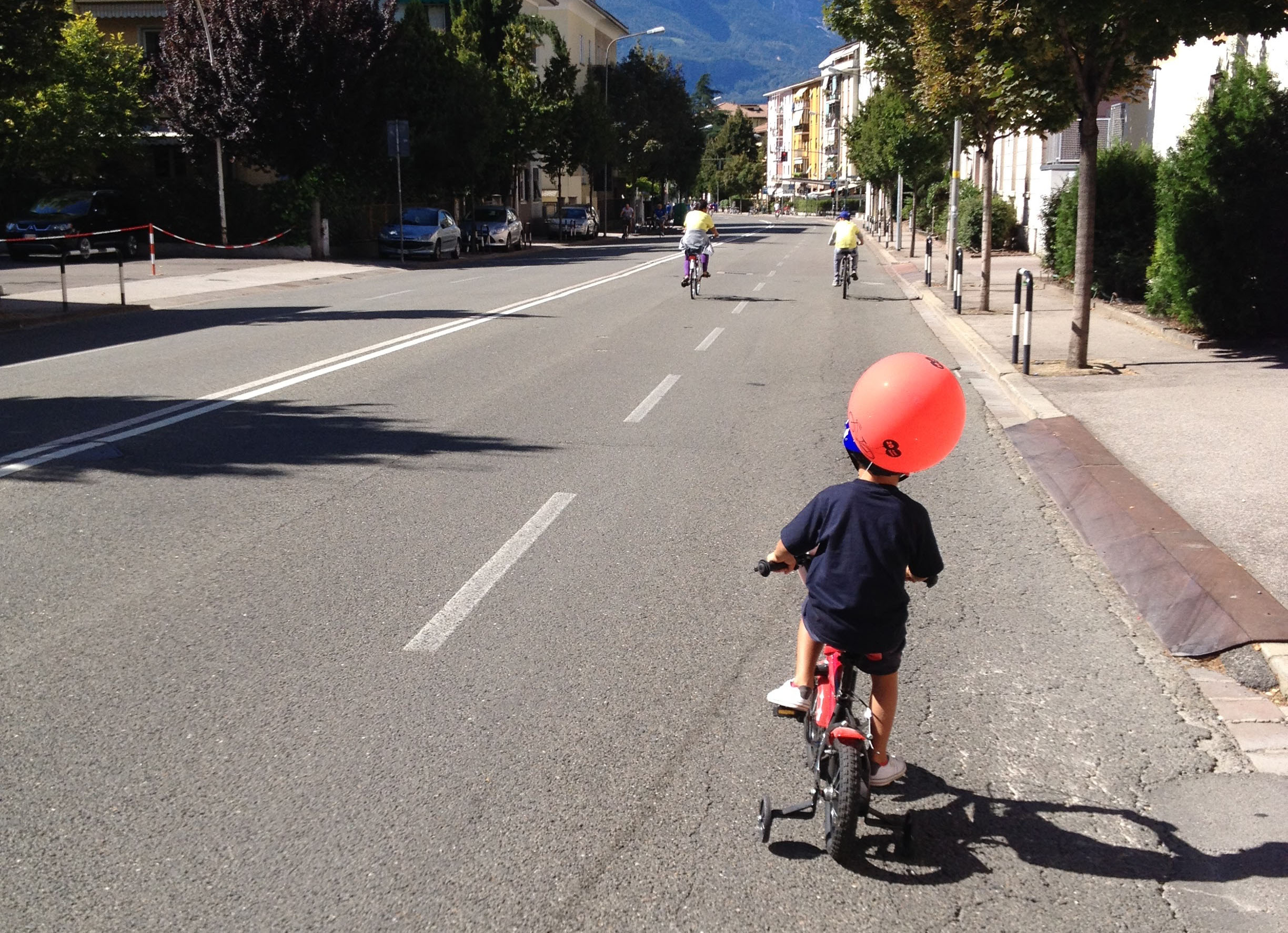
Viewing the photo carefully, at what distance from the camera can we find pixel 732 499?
8.07 meters

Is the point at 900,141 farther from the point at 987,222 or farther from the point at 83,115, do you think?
the point at 83,115

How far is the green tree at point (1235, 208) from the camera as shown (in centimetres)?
1391

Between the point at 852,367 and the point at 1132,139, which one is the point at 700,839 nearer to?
the point at 852,367

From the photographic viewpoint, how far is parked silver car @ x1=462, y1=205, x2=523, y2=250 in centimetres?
4419

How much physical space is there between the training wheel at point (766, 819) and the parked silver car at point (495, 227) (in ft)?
134

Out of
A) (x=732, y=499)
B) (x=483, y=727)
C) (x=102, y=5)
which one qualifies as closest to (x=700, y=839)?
(x=483, y=727)

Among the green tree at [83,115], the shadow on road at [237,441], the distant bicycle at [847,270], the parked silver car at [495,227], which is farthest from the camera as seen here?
the parked silver car at [495,227]

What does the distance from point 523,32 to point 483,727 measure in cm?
5117

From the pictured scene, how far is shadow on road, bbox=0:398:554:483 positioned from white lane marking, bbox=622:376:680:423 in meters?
1.44

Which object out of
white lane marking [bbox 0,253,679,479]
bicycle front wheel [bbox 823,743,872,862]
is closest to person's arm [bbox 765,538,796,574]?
bicycle front wheel [bbox 823,743,872,862]

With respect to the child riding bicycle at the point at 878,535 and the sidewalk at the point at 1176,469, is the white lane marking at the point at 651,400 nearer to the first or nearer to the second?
the sidewalk at the point at 1176,469

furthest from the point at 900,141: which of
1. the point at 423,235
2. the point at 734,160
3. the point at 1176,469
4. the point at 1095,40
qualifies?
the point at 734,160

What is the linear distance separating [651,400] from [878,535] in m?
8.06

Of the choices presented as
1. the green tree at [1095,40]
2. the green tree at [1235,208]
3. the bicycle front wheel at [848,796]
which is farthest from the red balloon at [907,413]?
the green tree at [1235,208]
